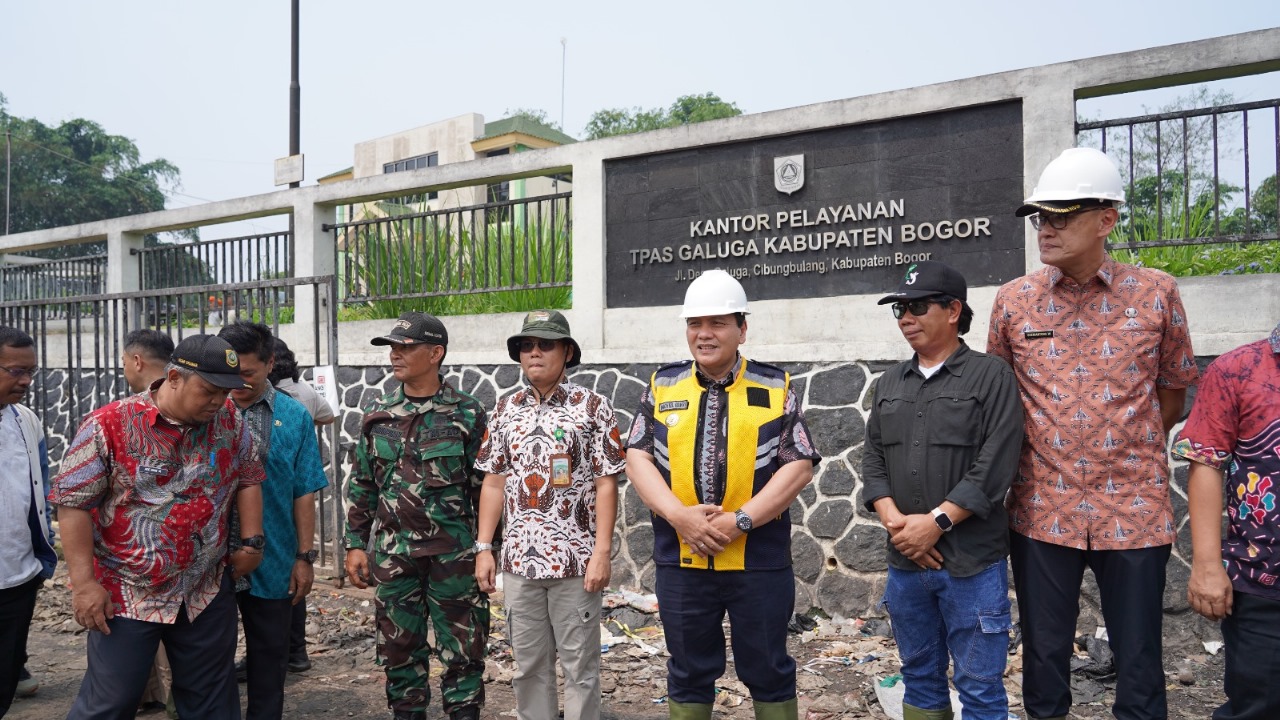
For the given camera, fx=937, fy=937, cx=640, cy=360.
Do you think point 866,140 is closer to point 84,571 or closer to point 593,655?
point 593,655

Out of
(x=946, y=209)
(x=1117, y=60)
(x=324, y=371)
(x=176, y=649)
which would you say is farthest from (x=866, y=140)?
(x=176, y=649)

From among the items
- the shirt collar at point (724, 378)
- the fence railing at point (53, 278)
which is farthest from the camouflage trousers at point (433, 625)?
the fence railing at point (53, 278)

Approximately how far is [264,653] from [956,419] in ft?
9.80

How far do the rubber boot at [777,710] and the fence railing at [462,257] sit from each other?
14.8ft

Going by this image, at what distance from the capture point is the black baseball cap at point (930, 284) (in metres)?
3.39

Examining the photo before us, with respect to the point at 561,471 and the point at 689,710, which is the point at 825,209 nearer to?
the point at 561,471

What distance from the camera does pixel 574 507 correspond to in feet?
12.8

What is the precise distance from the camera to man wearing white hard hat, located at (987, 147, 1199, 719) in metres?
3.09

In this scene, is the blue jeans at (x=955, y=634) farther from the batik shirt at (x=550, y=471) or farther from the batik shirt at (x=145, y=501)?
the batik shirt at (x=145, y=501)

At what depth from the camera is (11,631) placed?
398 centimetres

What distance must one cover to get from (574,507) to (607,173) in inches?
150

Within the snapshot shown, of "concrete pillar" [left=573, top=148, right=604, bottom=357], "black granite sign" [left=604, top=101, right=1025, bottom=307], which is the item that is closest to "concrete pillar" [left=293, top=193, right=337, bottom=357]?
"concrete pillar" [left=573, top=148, right=604, bottom=357]

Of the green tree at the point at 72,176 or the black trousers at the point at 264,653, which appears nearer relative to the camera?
the black trousers at the point at 264,653

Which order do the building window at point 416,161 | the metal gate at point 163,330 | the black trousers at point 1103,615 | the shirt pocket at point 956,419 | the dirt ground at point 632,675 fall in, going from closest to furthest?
the black trousers at point 1103,615, the shirt pocket at point 956,419, the dirt ground at point 632,675, the metal gate at point 163,330, the building window at point 416,161
